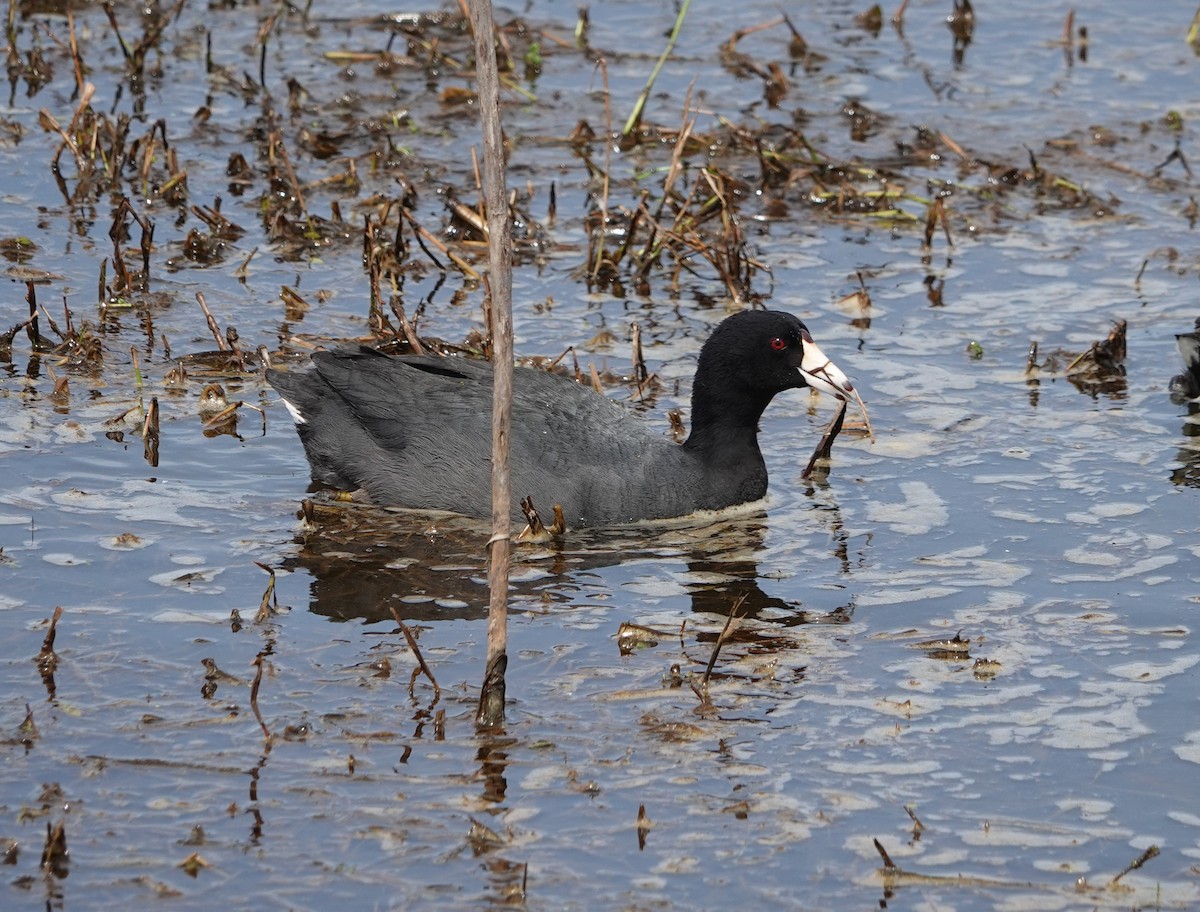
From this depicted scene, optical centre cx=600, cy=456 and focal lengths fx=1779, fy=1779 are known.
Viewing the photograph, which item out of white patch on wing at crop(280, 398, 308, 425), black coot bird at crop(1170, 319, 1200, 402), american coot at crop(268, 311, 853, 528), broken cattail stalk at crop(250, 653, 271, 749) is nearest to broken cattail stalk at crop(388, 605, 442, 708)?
broken cattail stalk at crop(250, 653, 271, 749)

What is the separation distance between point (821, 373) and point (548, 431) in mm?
1221

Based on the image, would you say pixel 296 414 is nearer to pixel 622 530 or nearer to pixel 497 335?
pixel 622 530

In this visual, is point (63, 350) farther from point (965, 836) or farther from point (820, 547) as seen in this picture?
point (965, 836)

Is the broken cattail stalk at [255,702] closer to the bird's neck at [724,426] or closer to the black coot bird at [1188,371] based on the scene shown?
the bird's neck at [724,426]

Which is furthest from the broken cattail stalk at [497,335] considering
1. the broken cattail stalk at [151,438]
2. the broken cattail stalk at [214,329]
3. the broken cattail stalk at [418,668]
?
the broken cattail stalk at [214,329]

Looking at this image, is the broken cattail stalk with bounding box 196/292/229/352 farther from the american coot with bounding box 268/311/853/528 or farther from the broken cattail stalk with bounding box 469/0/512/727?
the broken cattail stalk with bounding box 469/0/512/727

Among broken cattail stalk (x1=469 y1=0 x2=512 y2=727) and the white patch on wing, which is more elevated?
broken cattail stalk (x1=469 y1=0 x2=512 y2=727)

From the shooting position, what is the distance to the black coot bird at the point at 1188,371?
834cm

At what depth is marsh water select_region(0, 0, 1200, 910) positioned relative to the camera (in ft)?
16.1

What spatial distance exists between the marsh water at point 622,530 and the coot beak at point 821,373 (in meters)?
0.44

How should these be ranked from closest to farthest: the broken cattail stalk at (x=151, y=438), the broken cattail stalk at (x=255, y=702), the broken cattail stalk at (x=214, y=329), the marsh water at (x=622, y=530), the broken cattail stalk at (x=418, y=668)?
1. the marsh water at (x=622, y=530)
2. the broken cattail stalk at (x=255, y=702)
3. the broken cattail stalk at (x=418, y=668)
4. the broken cattail stalk at (x=151, y=438)
5. the broken cattail stalk at (x=214, y=329)

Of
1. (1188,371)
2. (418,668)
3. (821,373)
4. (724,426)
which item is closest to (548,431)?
(724,426)

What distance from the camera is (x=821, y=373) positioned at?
7.57 meters

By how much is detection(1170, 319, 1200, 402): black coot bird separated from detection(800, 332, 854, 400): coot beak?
1.88 metres
